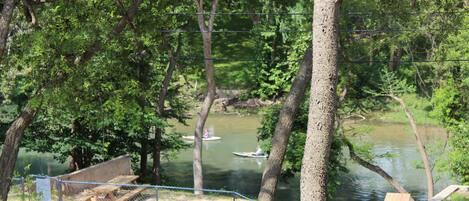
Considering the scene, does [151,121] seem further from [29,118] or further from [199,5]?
[29,118]

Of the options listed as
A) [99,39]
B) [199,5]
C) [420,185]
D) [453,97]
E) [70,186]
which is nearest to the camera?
[99,39]

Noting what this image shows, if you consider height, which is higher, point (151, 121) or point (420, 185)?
point (151, 121)

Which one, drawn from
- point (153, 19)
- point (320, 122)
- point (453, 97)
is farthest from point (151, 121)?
point (320, 122)

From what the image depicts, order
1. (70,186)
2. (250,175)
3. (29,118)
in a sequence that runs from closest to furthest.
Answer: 1. (29,118)
2. (70,186)
3. (250,175)

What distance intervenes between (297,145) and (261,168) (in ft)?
32.5

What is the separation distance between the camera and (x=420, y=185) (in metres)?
25.8

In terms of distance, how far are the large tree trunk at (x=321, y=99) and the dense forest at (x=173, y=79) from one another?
11mm

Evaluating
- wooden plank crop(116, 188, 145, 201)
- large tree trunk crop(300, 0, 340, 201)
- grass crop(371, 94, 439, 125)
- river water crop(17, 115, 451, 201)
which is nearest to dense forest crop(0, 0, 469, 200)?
large tree trunk crop(300, 0, 340, 201)

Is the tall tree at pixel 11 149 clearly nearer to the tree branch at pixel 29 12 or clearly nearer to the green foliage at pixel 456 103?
the tree branch at pixel 29 12

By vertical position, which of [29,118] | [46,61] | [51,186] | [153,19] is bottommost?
[51,186]

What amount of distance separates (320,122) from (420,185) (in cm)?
1899

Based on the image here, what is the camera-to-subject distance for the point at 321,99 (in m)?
7.92

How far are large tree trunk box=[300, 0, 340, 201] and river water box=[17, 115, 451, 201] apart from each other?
15281mm

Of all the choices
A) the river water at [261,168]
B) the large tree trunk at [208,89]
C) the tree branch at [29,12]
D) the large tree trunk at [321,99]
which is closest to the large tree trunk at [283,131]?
the large tree trunk at [208,89]
